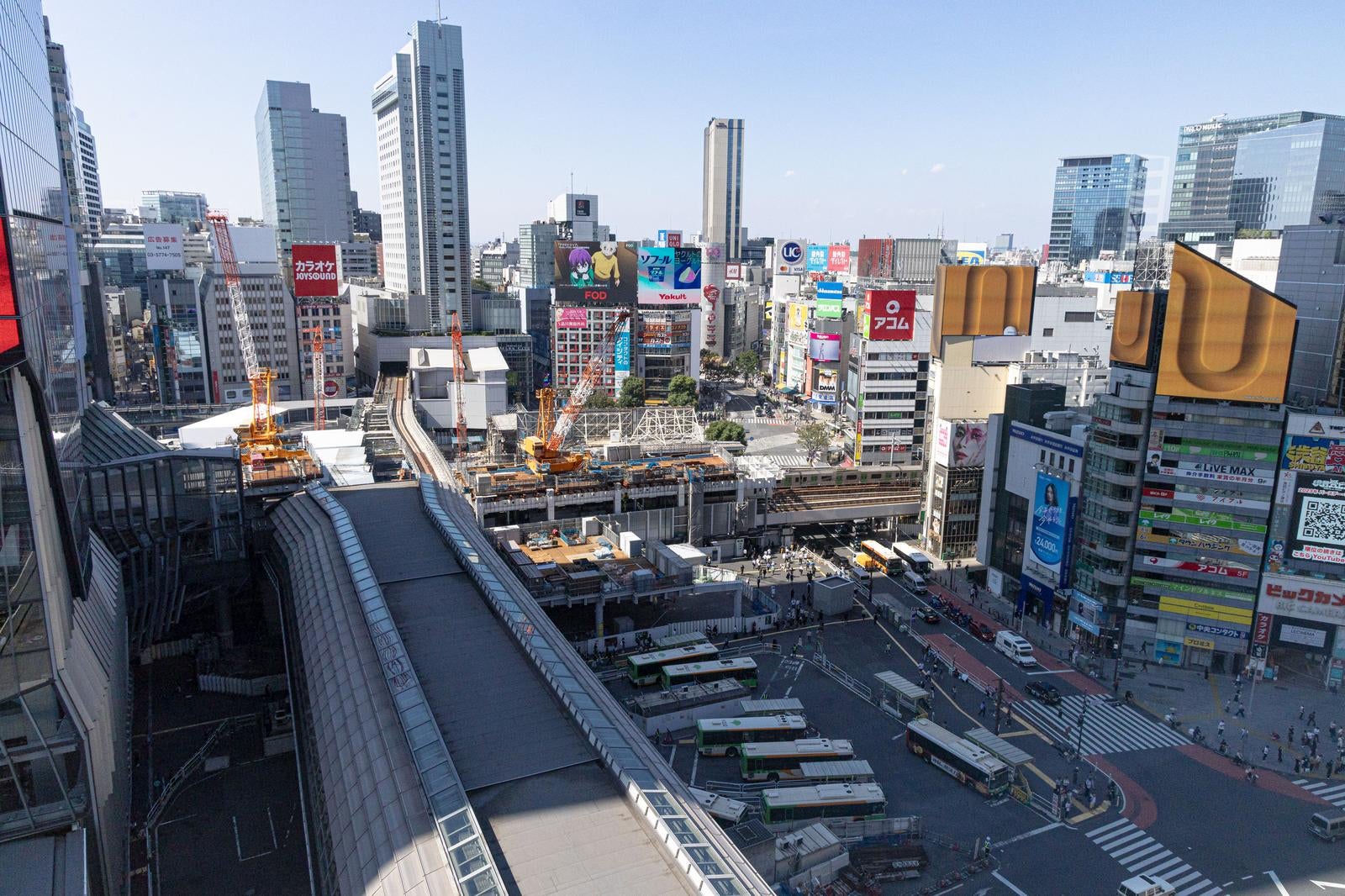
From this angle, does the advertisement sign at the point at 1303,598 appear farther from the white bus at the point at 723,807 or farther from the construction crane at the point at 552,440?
the construction crane at the point at 552,440

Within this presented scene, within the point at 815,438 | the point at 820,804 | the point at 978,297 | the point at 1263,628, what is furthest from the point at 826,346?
the point at 820,804

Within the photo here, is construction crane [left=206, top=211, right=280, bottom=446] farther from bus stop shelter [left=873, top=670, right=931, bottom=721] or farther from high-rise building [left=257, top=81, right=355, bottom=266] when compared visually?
high-rise building [left=257, top=81, right=355, bottom=266]

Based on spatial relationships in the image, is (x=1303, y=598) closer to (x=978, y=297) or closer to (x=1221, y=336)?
(x=1221, y=336)

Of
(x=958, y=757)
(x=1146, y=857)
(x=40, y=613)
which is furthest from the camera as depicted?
(x=958, y=757)

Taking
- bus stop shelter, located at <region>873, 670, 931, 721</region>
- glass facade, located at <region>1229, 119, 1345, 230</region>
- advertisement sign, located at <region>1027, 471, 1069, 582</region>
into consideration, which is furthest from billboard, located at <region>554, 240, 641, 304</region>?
glass facade, located at <region>1229, 119, 1345, 230</region>

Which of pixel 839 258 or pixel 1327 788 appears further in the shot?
pixel 839 258

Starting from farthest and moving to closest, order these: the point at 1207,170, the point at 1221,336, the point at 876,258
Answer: the point at 1207,170 < the point at 876,258 < the point at 1221,336

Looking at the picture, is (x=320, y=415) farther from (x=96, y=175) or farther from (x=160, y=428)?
(x=96, y=175)
